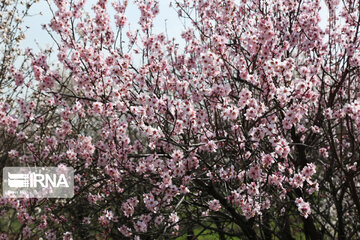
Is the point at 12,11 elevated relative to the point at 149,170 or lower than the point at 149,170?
elevated

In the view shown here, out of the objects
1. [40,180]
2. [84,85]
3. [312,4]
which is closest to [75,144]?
[84,85]

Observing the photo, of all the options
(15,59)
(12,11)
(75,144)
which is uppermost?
(12,11)

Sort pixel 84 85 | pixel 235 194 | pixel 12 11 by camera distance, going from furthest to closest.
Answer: pixel 12 11 < pixel 84 85 < pixel 235 194

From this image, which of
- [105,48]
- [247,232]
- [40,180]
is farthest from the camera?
[40,180]

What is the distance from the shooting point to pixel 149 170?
455 centimetres

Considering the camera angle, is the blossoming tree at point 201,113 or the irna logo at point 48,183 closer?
the blossoming tree at point 201,113

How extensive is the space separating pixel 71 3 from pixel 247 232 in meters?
4.19

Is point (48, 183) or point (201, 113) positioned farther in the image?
point (48, 183)

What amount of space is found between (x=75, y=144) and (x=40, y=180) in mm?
1434

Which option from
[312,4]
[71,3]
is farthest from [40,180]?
[312,4]

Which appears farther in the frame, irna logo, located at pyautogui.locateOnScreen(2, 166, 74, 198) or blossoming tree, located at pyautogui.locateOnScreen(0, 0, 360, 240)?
irna logo, located at pyautogui.locateOnScreen(2, 166, 74, 198)

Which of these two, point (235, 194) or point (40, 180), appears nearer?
point (235, 194)

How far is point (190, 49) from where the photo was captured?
575 centimetres

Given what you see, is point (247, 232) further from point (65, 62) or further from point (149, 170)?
point (65, 62)
